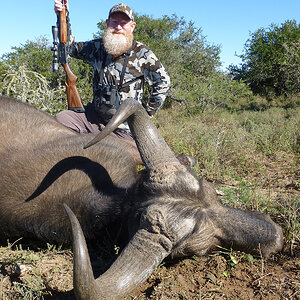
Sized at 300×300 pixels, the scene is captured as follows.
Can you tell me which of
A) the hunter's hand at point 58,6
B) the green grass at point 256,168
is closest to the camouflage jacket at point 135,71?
the hunter's hand at point 58,6

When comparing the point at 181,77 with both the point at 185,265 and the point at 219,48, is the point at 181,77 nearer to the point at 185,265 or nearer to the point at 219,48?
the point at 219,48

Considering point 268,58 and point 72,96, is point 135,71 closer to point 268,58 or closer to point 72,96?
point 72,96

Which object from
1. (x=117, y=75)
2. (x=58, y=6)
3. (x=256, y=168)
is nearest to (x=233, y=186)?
(x=256, y=168)

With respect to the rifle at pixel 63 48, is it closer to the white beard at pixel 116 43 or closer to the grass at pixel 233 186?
the white beard at pixel 116 43

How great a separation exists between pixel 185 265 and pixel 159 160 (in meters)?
0.88

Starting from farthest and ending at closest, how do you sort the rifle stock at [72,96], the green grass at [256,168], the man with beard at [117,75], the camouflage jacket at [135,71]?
the rifle stock at [72,96] → the camouflage jacket at [135,71] → the man with beard at [117,75] → the green grass at [256,168]

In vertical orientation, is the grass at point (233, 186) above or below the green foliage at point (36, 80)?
below

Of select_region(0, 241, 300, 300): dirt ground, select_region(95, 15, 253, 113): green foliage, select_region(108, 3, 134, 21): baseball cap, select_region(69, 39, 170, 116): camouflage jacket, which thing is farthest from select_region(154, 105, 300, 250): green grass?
select_region(95, 15, 253, 113): green foliage

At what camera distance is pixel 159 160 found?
226cm

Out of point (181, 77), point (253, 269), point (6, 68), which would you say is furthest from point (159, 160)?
point (181, 77)

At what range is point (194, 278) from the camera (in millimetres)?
2295

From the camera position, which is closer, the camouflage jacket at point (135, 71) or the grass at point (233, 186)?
the grass at point (233, 186)

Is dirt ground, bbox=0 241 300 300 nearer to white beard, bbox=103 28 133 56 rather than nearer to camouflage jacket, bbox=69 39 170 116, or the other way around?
camouflage jacket, bbox=69 39 170 116

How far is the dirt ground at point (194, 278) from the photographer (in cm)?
210
